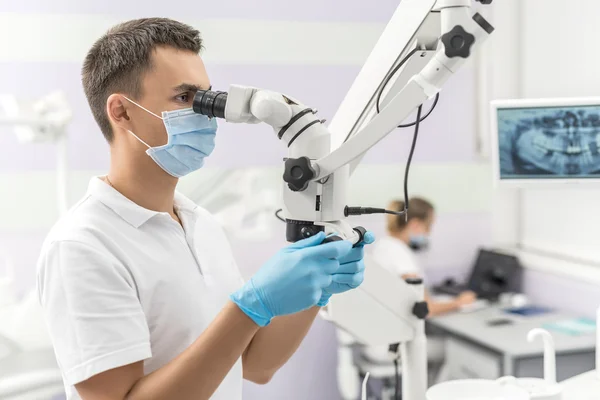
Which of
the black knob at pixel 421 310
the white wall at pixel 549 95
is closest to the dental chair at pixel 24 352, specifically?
the black knob at pixel 421 310

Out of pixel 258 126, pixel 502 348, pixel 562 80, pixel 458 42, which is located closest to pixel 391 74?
pixel 458 42

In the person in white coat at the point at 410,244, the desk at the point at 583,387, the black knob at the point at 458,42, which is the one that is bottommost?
the desk at the point at 583,387

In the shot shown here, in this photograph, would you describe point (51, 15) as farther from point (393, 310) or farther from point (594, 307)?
point (594, 307)

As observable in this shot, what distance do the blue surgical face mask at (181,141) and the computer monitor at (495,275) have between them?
2.48 meters

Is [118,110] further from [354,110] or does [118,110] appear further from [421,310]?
[421,310]

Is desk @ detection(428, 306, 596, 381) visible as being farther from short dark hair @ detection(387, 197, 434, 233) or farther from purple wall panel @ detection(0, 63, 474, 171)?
purple wall panel @ detection(0, 63, 474, 171)

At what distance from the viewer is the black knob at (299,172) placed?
98 cm

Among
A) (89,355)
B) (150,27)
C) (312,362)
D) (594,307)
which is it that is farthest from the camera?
(312,362)

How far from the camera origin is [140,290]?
109 centimetres

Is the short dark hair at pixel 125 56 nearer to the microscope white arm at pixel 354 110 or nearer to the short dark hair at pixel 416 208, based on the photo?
the microscope white arm at pixel 354 110

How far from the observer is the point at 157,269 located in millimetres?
1127

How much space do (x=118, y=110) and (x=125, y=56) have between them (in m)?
0.10

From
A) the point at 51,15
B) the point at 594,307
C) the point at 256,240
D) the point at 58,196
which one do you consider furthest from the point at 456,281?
the point at 51,15

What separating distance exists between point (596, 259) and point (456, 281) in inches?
30.2
